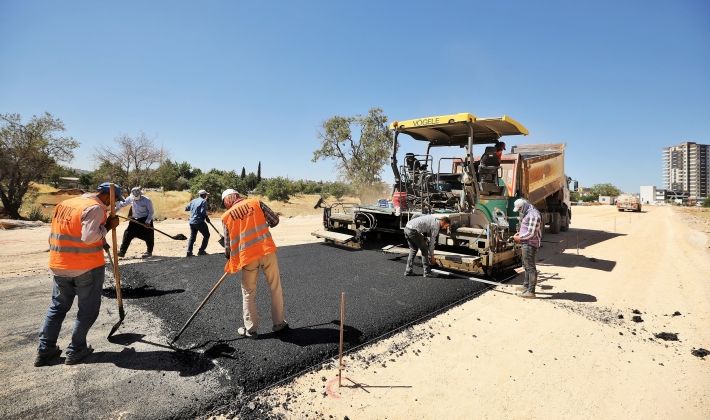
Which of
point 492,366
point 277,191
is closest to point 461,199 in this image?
point 492,366

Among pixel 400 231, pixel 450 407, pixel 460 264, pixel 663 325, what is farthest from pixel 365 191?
pixel 450 407

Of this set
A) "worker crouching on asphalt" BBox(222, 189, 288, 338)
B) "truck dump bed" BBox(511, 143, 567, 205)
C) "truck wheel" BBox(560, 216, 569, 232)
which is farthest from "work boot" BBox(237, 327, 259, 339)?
"truck wheel" BBox(560, 216, 569, 232)

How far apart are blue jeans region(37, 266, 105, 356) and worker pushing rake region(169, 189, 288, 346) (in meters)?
0.70

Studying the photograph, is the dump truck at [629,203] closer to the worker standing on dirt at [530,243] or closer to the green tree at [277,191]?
the green tree at [277,191]

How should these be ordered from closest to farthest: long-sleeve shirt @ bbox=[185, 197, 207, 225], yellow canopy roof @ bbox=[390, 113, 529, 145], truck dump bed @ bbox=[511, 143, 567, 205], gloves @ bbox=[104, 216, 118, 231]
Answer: gloves @ bbox=[104, 216, 118, 231] < yellow canopy roof @ bbox=[390, 113, 529, 145] < long-sleeve shirt @ bbox=[185, 197, 207, 225] < truck dump bed @ bbox=[511, 143, 567, 205]

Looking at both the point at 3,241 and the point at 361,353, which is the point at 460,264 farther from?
the point at 3,241

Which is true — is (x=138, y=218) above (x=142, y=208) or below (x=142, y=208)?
below

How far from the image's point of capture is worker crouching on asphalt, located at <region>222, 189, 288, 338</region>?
3232mm

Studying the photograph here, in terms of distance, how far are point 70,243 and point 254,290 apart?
1534 millimetres

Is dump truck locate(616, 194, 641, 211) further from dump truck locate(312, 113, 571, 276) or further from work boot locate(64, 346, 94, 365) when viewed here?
work boot locate(64, 346, 94, 365)

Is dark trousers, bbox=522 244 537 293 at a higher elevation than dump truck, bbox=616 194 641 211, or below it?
below

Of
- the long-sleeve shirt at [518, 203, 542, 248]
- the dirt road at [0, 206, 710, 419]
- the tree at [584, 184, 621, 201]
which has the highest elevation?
the tree at [584, 184, 621, 201]

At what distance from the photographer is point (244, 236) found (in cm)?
325

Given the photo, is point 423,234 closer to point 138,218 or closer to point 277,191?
point 138,218
